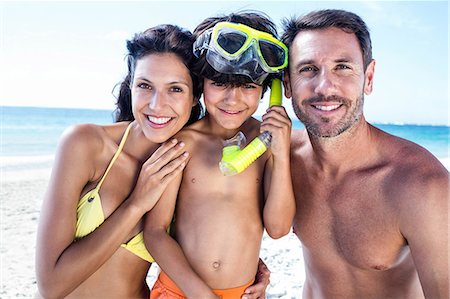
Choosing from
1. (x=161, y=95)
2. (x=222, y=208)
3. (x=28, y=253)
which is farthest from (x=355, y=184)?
(x=28, y=253)

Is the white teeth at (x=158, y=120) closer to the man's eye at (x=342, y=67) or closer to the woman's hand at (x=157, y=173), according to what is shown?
the woman's hand at (x=157, y=173)

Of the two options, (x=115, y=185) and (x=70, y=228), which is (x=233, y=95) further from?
(x=70, y=228)

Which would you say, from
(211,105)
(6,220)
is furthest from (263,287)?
(6,220)

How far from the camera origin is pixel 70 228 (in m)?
2.33

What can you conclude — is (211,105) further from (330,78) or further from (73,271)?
(73,271)

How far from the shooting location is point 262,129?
2.52 metres

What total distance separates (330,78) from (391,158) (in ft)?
2.00

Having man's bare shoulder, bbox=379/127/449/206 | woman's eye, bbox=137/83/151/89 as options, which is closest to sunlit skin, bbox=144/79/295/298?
woman's eye, bbox=137/83/151/89

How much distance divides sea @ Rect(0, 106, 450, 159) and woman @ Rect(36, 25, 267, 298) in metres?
14.3

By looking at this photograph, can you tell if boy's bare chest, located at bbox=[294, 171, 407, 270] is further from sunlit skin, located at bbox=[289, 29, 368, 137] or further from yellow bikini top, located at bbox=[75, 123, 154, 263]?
yellow bikini top, located at bbox=[75, 123, 154, 263]

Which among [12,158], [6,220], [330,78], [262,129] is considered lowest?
[12,158]

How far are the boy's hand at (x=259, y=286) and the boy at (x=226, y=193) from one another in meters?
0.05

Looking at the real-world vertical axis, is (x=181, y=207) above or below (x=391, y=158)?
below

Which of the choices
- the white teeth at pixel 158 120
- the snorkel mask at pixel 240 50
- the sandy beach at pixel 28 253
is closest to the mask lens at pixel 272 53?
the snorkel mask at pixel 240 50
